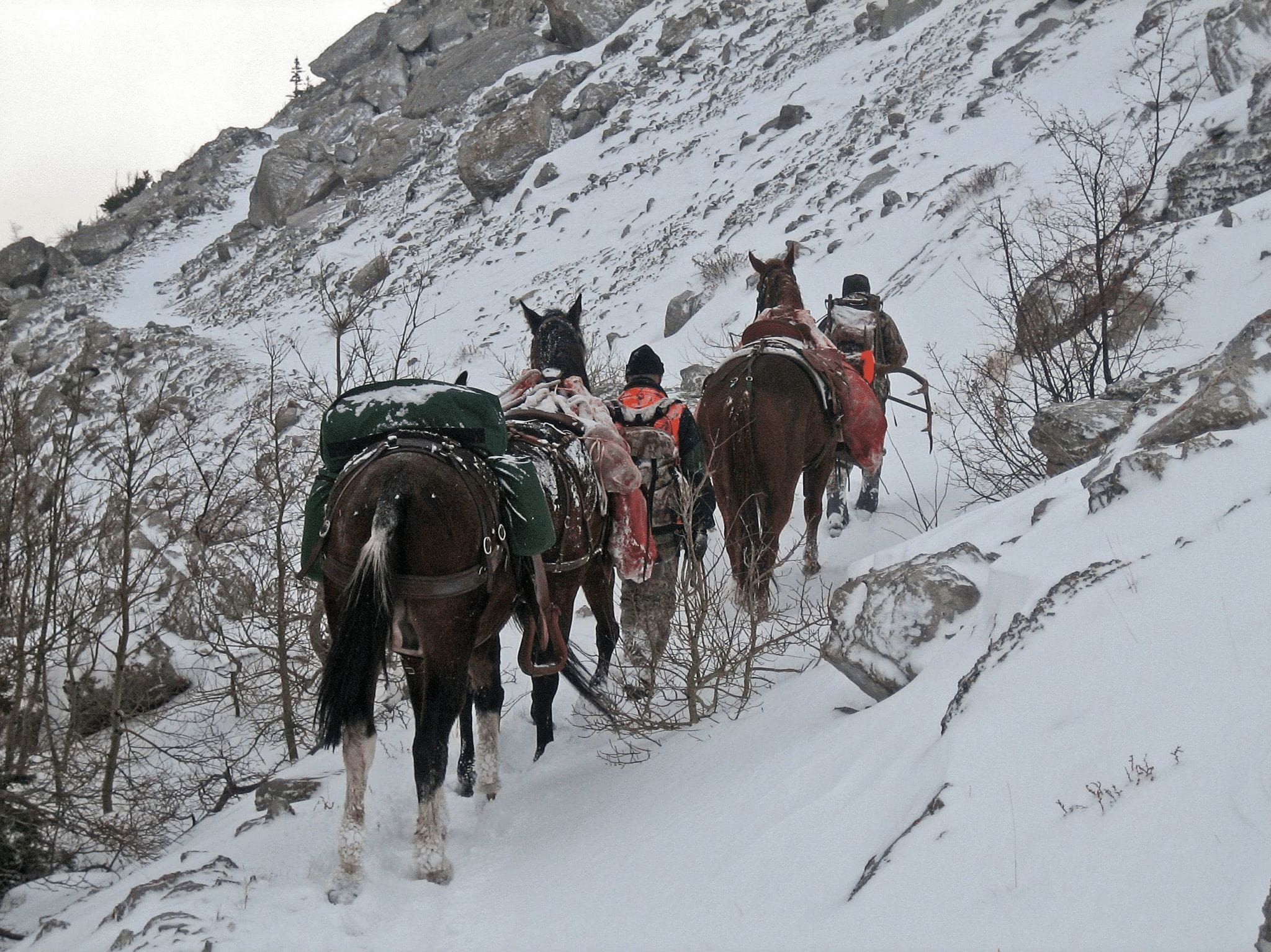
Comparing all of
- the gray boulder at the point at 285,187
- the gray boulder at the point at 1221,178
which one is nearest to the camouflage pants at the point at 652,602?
the gray boulder at the point at 1221,178

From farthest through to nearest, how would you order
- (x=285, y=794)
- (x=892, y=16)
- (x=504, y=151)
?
(x=504, y=151) < (x=892, y=16) < (x=285, y=794)

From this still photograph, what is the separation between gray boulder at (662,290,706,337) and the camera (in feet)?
52.3

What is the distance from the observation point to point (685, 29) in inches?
1271

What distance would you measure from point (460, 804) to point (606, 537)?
1.61 metres

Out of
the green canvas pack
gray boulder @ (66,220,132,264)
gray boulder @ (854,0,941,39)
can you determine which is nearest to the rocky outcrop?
the green canvas pack

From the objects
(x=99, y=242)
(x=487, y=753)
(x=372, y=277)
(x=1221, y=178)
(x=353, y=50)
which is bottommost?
(x=1221, y=178)

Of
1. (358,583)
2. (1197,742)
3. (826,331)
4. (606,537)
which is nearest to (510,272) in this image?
(826,331)

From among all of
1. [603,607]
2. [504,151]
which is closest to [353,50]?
[504,151]

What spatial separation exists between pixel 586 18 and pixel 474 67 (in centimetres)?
481

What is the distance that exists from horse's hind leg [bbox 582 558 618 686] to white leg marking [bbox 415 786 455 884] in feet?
5.08

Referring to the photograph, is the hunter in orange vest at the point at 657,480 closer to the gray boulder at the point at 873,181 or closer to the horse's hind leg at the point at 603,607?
the horse's hind leg at the point at 603,607

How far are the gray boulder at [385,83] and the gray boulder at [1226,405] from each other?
1656 inches

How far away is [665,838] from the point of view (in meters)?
3.69

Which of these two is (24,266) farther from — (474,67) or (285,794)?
(285,794)
